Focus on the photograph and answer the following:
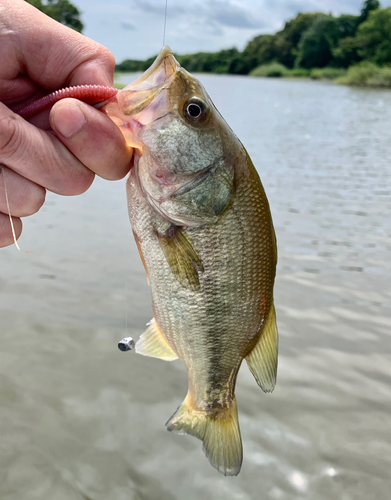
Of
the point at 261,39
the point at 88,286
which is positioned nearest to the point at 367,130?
the point at 88,286

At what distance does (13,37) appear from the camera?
78.4 inches

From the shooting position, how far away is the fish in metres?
1.91

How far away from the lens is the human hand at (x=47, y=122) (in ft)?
5.93

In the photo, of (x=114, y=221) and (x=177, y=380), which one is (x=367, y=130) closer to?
(x=114, y=221)

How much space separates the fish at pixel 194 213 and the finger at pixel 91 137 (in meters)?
0.06

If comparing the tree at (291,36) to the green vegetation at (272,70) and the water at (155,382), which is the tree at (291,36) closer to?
the green vegetation at (272,70)

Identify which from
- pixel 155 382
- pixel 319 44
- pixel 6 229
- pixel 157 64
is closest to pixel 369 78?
pixel 319 44

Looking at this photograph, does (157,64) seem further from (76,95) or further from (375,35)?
(375,35)

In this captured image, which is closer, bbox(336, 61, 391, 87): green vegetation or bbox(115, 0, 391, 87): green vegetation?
bbox(336, 61, 391, 87): green vegetation

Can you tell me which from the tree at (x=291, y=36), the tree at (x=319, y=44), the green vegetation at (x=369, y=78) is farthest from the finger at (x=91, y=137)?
the tree at (x=291, y=36)

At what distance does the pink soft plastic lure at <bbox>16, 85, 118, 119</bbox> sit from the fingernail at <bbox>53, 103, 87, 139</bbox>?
2.8 inches

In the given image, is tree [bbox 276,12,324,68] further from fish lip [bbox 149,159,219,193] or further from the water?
fish lip [bbox 149,159,219,193]

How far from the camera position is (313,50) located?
100 meters

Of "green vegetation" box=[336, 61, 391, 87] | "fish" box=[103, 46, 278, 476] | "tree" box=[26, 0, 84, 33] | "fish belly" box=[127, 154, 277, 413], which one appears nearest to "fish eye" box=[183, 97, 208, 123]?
"fish" box=[103, 46, 278, 476]
